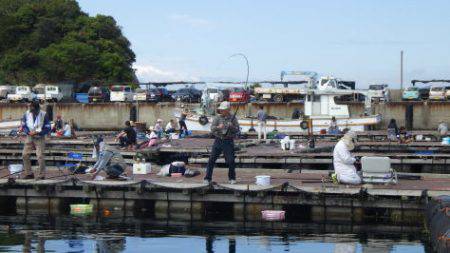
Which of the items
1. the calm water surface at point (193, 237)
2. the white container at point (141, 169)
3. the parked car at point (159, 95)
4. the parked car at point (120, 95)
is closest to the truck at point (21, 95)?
the parked car at point (120, 95)

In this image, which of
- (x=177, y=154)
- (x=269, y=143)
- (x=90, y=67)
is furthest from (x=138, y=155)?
(x=90, y=67)

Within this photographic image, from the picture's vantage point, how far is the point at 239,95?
198 feet

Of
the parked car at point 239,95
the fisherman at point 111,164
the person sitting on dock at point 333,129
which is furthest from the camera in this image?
the parked car at point 239,95

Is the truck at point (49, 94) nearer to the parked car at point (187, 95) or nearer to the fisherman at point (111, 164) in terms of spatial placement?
the parked car at point (187, 95)

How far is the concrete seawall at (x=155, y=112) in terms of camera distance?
5400 cm

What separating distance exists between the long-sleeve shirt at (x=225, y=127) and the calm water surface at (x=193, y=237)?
185 cm

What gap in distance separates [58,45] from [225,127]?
61.2 meters

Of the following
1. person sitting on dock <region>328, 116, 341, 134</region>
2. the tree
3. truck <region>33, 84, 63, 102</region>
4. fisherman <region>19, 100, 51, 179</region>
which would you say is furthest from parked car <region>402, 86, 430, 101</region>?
fisherman <region>19, 100, 51, 179</region>

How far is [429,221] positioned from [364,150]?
12260 millimetres

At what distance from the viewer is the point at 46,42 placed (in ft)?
270

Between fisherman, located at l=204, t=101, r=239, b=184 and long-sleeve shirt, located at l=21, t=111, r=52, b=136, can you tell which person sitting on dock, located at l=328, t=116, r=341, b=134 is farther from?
long-sleeve shirt, located at l=21, t=111, r=52, b=136

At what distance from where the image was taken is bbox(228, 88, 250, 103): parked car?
187ft

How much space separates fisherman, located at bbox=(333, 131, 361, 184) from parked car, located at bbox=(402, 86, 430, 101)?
42.1 m

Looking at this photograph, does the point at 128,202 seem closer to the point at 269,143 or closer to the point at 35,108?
the point at 35,108
